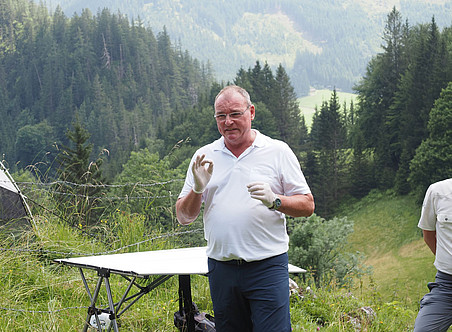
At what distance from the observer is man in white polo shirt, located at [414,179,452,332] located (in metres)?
3.15

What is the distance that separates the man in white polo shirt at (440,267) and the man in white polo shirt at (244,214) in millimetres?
1013

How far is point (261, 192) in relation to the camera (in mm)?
2432

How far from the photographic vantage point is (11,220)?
568 centimetres

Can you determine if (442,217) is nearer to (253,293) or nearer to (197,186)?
(253,293)

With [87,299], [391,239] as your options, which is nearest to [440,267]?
[87,299]

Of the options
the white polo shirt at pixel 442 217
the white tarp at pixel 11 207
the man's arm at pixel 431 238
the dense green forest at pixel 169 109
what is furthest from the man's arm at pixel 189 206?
the dense green forest at pixel 169 109

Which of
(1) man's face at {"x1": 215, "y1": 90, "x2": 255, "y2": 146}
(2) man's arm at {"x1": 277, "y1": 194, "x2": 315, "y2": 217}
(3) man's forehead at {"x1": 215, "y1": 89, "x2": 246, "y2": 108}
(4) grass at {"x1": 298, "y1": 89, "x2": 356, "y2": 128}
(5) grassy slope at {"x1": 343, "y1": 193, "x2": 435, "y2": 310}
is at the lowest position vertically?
(5) grassy slope at {"x1": 343, "y1": 193, "x2": 435, "y2": 310}

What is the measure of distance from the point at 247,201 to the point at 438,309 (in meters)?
1.39

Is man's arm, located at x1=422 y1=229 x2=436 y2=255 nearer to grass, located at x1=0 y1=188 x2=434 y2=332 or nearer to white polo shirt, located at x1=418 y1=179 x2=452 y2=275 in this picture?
white polo shirt, located at x1=418 y1=179 x2=452 y2=275

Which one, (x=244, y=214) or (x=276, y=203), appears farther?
(x=244, y=214)

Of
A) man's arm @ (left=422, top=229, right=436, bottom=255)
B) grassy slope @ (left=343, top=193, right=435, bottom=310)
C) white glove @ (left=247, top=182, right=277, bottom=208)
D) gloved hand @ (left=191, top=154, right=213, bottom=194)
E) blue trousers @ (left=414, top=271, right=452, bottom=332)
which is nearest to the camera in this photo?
white glove @ (left=247, top=182, right=277, bottom=208)

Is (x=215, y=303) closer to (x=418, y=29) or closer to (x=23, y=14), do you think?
(x=418, y=29)

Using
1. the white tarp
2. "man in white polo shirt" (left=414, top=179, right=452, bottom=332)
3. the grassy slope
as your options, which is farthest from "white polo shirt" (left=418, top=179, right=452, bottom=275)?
the grassy slope

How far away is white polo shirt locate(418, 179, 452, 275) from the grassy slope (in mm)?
22622
